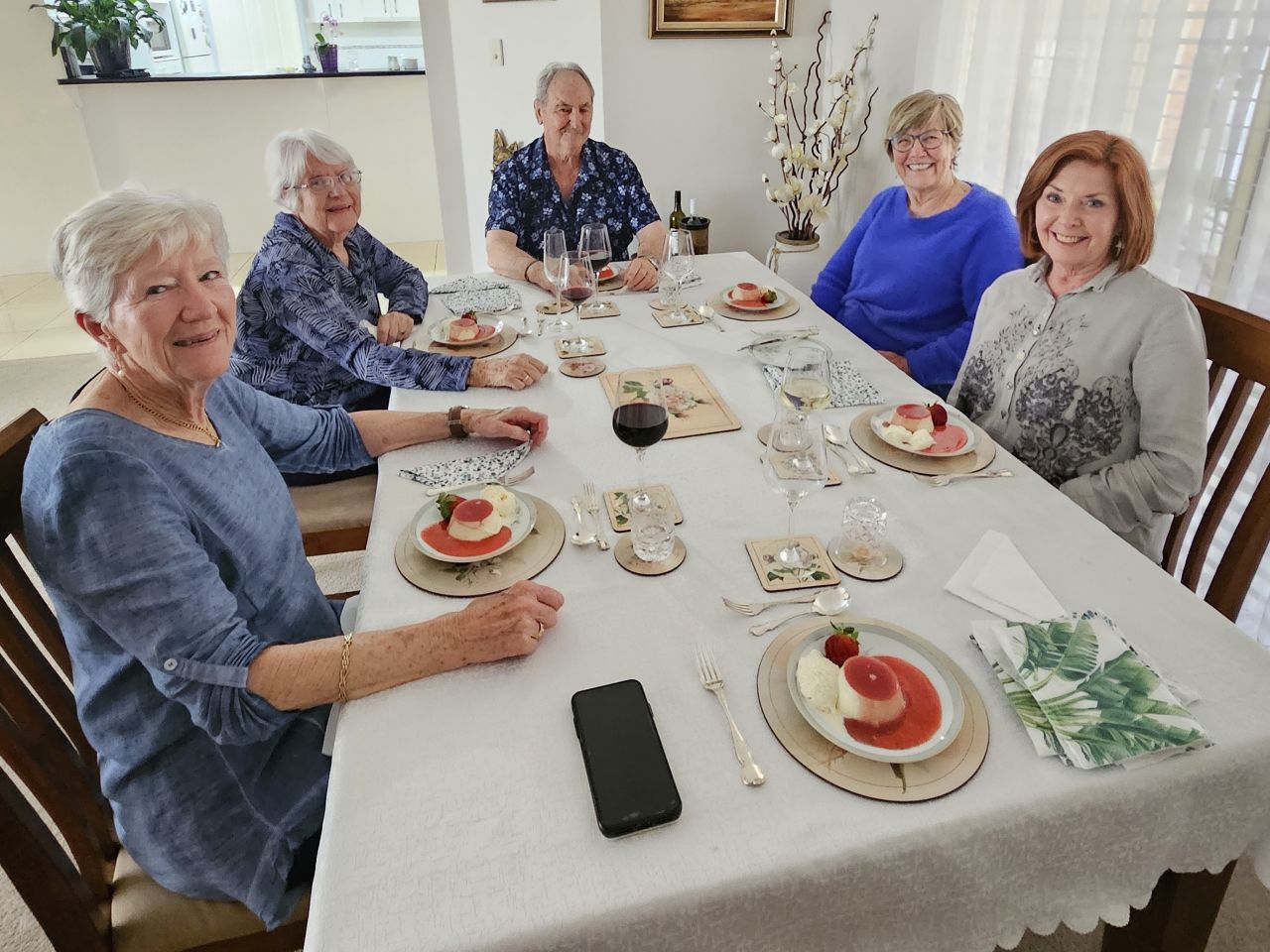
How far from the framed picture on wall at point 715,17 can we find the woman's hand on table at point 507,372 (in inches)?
106

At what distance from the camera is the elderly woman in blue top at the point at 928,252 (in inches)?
81.5

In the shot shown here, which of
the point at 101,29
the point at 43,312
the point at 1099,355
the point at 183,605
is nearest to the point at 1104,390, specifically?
the point at 1099,355

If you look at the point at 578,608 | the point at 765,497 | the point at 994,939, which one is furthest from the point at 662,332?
the point at 994,939

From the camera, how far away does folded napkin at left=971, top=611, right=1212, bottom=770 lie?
0.79 m

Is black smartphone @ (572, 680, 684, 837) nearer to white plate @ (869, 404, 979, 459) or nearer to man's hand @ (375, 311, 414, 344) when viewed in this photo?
white plate @ (869, 404, 979, 459)

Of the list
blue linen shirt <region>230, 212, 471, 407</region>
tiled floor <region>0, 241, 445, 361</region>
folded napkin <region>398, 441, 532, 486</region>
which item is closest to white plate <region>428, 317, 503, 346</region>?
blue linen shirt <region>230, 212, 471, 407</region>

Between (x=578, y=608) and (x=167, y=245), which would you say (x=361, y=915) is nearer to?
(x=578, y=608)

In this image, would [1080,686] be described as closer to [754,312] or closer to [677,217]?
[754,312]

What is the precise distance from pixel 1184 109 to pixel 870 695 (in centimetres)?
184

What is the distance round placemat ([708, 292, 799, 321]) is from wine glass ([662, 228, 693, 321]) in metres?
0.09

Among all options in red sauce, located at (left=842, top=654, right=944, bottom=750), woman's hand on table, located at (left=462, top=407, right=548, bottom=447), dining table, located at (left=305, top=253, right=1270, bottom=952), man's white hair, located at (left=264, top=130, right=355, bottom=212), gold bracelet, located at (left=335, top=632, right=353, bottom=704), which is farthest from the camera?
man's white hair, located at (left=264, top=130, right=355, bottom=212)

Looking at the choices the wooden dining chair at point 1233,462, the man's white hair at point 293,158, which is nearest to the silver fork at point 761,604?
the wooden dining chair at point 1233,462

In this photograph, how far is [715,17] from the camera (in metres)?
3.68

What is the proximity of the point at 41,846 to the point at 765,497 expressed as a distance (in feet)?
3.26
